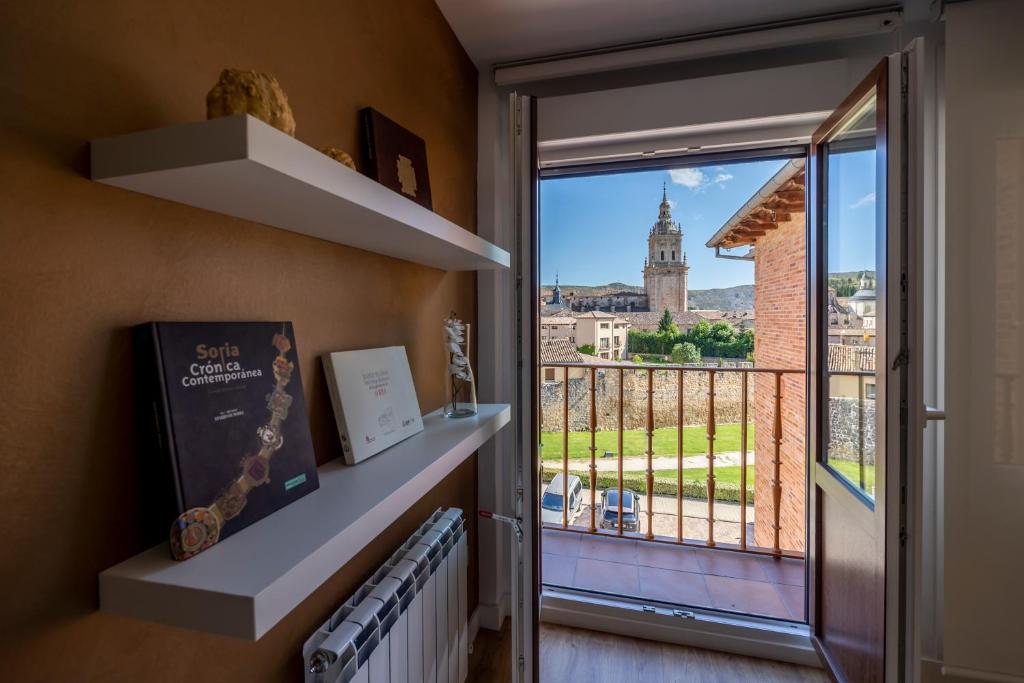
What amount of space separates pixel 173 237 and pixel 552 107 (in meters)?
1.69

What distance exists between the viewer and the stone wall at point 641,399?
2.73m

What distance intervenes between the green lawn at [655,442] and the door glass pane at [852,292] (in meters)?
1.00

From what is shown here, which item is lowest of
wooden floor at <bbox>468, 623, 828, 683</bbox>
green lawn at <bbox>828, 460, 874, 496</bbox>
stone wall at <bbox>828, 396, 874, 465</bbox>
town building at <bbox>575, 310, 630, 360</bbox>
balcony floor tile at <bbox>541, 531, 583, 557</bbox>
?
wooden floor at <bbox>468, 623, 828, 683</bbox>

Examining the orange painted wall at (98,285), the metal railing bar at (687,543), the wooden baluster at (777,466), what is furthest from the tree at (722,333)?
the orange painted wall at (98,285)

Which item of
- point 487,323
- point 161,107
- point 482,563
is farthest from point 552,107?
point 482,563

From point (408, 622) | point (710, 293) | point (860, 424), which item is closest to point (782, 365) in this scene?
point (710, 293)

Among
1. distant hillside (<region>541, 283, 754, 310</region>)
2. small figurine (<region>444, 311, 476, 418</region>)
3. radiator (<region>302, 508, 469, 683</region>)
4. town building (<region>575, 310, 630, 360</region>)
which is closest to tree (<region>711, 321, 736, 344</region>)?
distant hillside (<region>541, 283, 754, 310</region>)

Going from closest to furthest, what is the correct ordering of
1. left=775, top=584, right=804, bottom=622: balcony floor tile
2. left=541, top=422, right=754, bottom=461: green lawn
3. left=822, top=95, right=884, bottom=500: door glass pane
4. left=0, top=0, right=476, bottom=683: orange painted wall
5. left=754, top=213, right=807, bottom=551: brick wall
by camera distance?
left=0, top=0, right=476, bottom=683: orange painted wall < left=822, top=95, right=884, bottom=500: door glass pane < left=775, top=584, right=804, bottom=622: balcony floor tile < left=754, top=213, right=807, bottom=551: brick wall < left=541, top=422, right=754, bottom=461: green lawn

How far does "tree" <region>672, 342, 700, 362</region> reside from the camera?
8.60 ft

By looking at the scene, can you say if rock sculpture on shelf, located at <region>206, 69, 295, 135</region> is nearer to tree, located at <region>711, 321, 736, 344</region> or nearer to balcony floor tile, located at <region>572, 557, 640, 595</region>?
balcony floor tile, located at <region>572, 557, 640, 595</region>

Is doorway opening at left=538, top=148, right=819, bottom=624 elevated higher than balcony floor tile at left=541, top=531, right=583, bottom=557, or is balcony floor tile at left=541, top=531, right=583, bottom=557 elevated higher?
doorway opening at left=538, top=148, right=819, bottom=624

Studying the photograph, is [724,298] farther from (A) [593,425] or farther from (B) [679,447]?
(A) [593,425]

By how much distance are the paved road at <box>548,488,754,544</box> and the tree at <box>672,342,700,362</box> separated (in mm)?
926

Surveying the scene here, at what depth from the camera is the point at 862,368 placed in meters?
1.43
